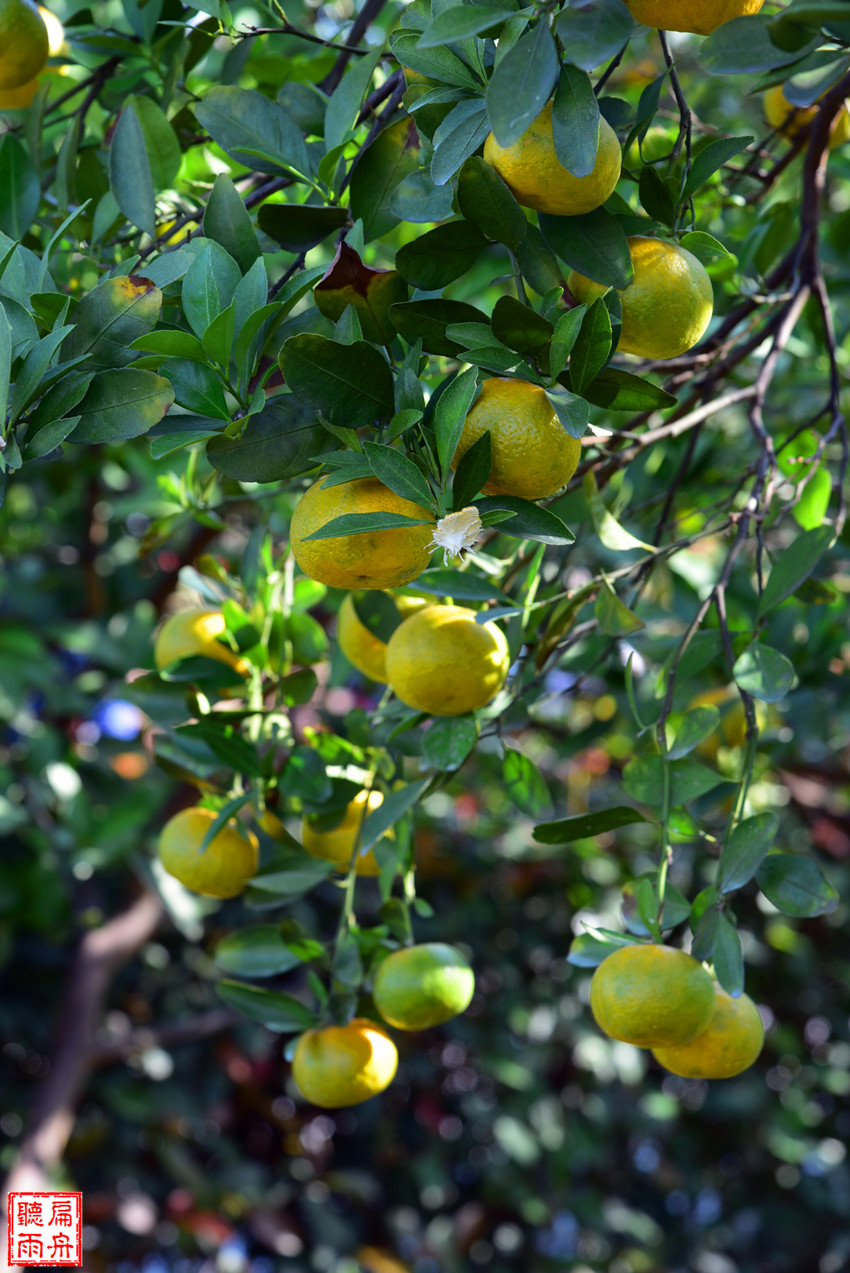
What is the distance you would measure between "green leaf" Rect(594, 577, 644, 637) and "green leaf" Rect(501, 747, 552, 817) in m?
0.14

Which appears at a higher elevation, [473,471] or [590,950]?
[473,471]

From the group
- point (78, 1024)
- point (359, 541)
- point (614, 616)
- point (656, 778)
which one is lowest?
point (78, 1024)

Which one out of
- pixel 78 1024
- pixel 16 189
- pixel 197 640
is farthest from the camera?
pixel 78 1024

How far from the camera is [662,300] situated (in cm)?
53

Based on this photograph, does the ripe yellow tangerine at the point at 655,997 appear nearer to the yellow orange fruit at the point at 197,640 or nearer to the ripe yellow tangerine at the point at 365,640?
the ripe yellow tangerine at the point at 365,640

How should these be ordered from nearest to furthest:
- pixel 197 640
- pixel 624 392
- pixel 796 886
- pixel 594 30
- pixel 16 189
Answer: pixel 594 30 < pixel 624 392 < pixel 796 886 < pixel 16 189 < pixel 197 640

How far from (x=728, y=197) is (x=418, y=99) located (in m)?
0.56

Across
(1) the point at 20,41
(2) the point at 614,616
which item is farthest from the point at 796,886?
(1) the point at 20,41

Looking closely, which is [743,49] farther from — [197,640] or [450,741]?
[197,640]

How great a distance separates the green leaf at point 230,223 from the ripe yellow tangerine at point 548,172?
0.15 metres

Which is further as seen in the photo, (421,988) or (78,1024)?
(78,1024)

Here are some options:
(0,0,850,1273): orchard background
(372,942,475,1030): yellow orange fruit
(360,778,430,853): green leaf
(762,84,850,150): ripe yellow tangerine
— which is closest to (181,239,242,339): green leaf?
(0,0,850,1273): orchard background

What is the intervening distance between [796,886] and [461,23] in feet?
1.72

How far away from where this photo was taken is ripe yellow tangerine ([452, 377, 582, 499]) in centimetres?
49
